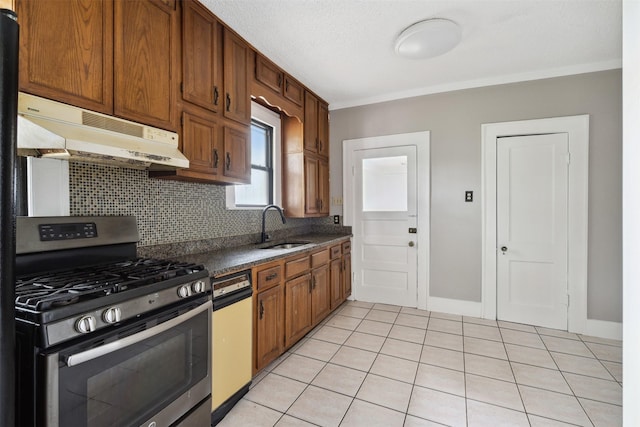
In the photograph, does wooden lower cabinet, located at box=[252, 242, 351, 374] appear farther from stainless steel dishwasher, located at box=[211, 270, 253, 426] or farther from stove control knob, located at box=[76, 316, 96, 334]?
stove control knob, located at box=[76, 316, 96, 334]

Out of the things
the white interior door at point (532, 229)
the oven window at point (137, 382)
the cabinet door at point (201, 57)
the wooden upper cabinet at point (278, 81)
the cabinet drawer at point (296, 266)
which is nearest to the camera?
the oven window at point (137, 382)

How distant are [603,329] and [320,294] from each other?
274cm

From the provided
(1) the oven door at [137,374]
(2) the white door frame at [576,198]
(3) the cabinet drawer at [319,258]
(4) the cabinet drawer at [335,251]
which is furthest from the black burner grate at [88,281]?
(2) the white door frame at [576,198]

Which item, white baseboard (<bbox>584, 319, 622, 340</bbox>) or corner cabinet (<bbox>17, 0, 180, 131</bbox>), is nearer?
corner cabinet (<bbox>17, 0, 180, 131</bbox>)

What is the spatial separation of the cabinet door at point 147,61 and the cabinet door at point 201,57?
7 centimetres

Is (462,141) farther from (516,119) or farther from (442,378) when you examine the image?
(442,378)

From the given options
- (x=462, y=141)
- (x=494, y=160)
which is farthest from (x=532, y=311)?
(x=462, y=141)

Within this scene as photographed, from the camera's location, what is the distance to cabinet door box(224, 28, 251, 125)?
2.23 metres

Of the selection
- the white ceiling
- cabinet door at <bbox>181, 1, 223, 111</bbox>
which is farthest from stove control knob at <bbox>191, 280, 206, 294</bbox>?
the white ceiling

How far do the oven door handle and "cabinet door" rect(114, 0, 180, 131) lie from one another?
1091mm

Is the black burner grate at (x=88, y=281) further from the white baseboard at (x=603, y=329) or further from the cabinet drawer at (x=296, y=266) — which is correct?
the white baseboard at (x=603, y=329)

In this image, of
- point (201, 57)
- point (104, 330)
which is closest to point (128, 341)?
point (104, 330)

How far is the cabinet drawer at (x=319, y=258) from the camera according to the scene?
2.81 meters

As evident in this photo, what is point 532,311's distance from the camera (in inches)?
122
